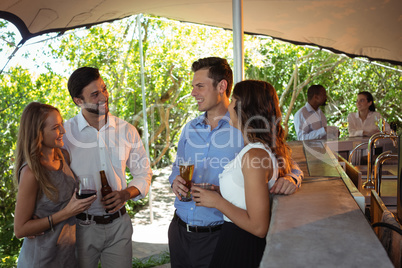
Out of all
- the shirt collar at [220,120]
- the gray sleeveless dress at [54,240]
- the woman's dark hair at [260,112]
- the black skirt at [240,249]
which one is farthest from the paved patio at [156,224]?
the woman's dark hair at [260,112]

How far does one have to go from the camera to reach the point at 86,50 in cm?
864

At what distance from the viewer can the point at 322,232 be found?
125 centimetres

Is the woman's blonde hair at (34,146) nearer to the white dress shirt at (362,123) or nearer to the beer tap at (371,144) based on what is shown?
the beer tap at (371,144)

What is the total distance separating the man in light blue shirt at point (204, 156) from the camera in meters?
2.24

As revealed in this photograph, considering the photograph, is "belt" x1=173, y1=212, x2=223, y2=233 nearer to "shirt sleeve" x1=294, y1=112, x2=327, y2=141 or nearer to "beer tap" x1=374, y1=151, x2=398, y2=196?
"beer tap" x1=374, y1=151, x2=398, y2=196

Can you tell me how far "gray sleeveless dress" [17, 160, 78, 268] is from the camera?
2.21 m

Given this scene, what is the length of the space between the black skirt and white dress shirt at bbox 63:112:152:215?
37.7 inches

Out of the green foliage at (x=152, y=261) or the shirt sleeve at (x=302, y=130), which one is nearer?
the shirt sleeve at (x=302, y=130)

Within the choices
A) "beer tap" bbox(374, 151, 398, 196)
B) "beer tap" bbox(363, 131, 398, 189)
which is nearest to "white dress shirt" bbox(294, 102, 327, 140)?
"beer tap" bbox(363, 131, 398, 189)

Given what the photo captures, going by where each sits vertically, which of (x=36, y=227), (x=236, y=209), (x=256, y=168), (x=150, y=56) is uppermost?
(x=150, y=56)

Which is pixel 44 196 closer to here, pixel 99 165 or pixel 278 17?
pixel 99 165

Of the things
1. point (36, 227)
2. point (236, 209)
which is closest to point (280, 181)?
point (236, 209)

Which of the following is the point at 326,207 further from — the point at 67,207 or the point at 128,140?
the point at 128,140

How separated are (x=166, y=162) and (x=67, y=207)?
950 cm
